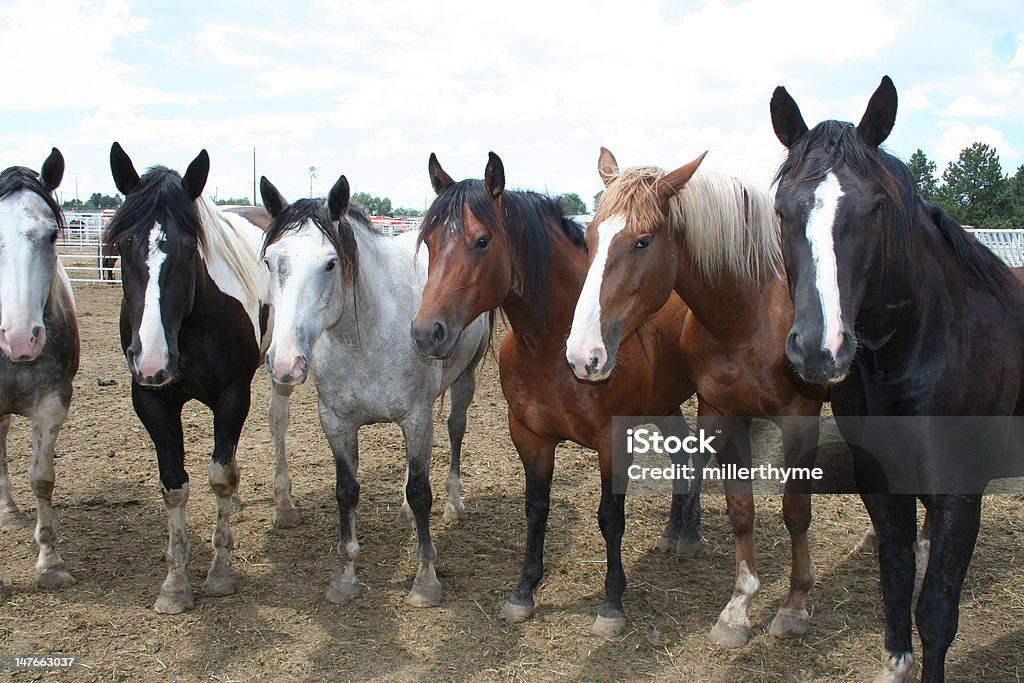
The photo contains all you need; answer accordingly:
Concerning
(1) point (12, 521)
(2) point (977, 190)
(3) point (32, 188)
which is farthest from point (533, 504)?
(2) point (977, 190)

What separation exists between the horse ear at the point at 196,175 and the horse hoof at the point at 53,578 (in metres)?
2.35

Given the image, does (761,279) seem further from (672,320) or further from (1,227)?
(1,227)

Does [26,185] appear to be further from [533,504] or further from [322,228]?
[533,504]

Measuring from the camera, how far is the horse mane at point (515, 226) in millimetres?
3354

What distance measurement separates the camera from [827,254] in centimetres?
228

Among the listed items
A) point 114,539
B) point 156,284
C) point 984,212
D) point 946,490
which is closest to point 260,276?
point 156,284

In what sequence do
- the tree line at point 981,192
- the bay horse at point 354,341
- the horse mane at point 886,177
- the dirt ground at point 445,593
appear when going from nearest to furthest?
1. the horse mane at point 886,177
2. the dirt ground at point 445,593
3. the bay horse at point 354,341
4. the tree line at point 981,192

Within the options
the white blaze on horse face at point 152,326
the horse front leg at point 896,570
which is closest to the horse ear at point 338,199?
the white blaze on horse face at point 152,326

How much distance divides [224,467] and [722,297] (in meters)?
2.94

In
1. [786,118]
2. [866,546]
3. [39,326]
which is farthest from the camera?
[866,546]

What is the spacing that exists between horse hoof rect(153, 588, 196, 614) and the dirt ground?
5 centimetres

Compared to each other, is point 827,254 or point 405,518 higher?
point 827,254

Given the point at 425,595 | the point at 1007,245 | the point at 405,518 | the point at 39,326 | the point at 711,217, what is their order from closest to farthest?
the point at 711,217
the point at 39,326
the point at 425,595
the point at 405,518
the point at 1007,245

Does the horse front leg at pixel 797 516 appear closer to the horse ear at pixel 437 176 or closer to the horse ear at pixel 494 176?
the horse ear at pixel 494 176
